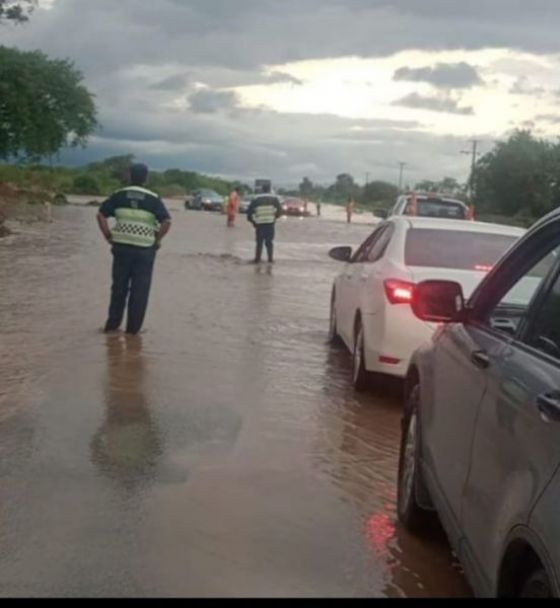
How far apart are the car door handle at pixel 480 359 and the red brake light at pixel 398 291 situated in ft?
12.7

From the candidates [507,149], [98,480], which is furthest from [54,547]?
[507,149]

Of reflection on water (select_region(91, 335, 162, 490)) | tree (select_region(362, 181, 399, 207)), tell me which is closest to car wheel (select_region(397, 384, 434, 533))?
reflection on water (select_region(91, 335, 162, 490))

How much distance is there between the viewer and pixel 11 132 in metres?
52.3

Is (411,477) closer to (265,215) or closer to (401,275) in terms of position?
(401,275)

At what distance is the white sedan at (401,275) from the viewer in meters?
8.45

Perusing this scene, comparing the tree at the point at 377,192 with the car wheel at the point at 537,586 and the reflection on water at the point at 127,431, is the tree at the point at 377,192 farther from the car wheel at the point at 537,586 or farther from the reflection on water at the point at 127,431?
the car wheel at the point at 537,586

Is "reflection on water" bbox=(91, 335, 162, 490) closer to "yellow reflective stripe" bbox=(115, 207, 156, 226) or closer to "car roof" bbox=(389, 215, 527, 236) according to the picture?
"yellow reflective stripe" bbox=(115, 207, 156, 226)

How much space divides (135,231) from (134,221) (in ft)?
0.34

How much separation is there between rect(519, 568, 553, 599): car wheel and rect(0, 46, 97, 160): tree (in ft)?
160

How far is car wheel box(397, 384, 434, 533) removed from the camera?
5.46 meters

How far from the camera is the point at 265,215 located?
906 inches

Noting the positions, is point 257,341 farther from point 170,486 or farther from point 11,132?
point 11,132

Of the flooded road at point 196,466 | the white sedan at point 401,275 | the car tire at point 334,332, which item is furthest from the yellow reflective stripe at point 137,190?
the white sedan at point 401,275

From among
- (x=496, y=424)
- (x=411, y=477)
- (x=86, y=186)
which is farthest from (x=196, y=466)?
(x=86, y=186)
